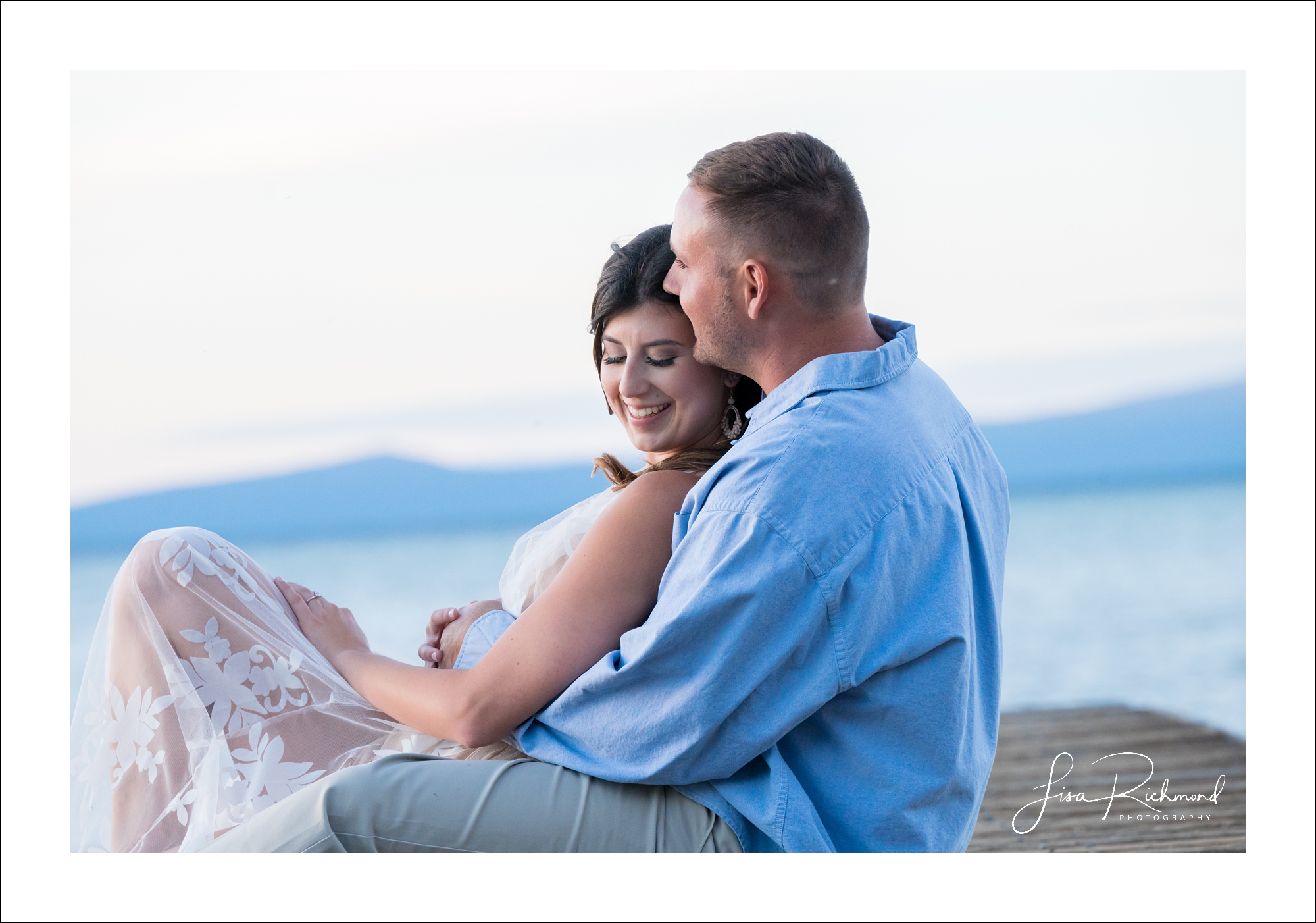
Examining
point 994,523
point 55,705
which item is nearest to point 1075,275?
point 994,523

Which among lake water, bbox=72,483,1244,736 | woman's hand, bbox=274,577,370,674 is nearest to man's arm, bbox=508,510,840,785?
woman's hand, bbox=274,577,370,674

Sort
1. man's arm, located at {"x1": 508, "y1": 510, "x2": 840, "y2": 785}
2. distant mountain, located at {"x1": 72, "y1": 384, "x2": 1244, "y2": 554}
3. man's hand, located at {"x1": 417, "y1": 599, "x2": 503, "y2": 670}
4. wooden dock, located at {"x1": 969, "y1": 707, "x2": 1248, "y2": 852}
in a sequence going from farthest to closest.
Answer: distant mountain, located at {"x1": 72, "y1": 384, "x2": 1244, "y2": 554} → wooden dock, located at {"x1": 969, "y1": 707, "x2": 1248, "y2": 852} → man's hand, located at {"x1": 417, "y1": 599, "x2": 503, "y2": 670} → man's arm, located at {"x1": 508, "y1": 510, "x2": 840, "y2": 785}

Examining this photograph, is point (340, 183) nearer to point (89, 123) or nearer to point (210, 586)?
point (89, 123)

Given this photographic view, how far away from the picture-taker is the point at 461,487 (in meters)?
11.2

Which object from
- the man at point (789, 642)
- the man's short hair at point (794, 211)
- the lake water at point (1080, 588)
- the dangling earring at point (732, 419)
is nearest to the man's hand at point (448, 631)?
the man at point (789, 642)

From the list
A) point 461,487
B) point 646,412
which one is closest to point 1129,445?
point 461,487

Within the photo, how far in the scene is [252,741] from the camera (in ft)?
5.65

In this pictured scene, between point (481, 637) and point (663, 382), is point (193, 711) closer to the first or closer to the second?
point (481, 637)

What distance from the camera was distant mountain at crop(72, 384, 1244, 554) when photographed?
1036 centimetres

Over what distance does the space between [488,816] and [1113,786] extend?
1.74m

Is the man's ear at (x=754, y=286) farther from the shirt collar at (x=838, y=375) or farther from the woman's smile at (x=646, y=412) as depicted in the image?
the woman's smile at (x=646, y=412)

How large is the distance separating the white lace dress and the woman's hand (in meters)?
0.06

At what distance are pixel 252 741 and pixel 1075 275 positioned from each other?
8.82 m

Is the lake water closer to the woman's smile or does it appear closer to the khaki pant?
the woman's smile
